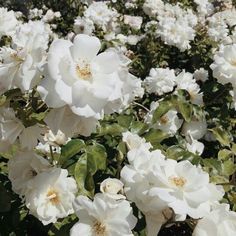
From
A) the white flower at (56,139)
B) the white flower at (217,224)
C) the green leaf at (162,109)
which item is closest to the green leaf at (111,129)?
the white flower at (56,139)

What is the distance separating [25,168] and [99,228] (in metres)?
0.30

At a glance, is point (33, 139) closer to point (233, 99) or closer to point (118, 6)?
point (233, 99)

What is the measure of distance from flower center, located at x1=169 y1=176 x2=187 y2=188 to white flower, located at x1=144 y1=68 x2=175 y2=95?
4.95ft

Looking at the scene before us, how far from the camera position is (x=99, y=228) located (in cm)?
133

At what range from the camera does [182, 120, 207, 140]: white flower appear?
2307 millimetres

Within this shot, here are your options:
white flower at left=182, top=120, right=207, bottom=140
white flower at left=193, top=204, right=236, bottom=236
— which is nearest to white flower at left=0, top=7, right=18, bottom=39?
white flower at left=182, top=120, right=207, bottom=140

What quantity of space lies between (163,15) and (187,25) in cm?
57

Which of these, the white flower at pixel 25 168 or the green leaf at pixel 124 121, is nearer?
the white flower at pixel 25 168

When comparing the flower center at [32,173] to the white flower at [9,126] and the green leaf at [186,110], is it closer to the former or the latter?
the white flower at [9,126]

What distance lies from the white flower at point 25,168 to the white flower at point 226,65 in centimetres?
111

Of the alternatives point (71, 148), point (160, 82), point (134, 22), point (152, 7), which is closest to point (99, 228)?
point (71, 148)

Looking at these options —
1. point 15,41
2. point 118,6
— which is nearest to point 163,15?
point 118,6

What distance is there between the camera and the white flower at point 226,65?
234 centimetres

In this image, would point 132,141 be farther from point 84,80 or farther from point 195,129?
point 195,129
